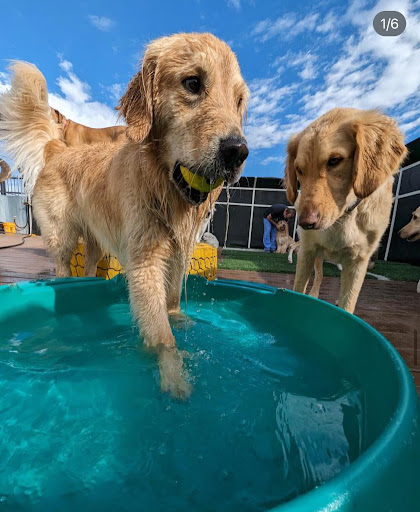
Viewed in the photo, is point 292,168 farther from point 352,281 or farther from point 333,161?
point 352,281

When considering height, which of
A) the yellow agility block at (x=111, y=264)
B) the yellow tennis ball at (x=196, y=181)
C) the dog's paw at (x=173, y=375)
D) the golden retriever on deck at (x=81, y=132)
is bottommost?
the dog's paw at (x=173, y=375)

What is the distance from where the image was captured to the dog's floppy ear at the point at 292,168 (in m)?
2.77

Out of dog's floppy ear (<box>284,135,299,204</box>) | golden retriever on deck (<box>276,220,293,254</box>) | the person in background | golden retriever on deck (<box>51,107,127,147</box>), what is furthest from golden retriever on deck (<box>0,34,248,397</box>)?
golden retriever on deck (<box>276,220,293,254</box>)

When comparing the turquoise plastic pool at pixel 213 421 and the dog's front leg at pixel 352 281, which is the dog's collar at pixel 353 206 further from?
the turquoise plastic pool at pixel 213 421

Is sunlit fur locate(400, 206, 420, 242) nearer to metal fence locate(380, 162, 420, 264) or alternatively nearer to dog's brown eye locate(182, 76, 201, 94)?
metal fence locate(380, 162, 420, 264)

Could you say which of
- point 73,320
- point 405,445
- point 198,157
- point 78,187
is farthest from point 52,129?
point 405,445

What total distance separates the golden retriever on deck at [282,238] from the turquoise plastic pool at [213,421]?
30.8 ft

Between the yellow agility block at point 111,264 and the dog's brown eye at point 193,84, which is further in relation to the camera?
the yellow agility block at point 111,264


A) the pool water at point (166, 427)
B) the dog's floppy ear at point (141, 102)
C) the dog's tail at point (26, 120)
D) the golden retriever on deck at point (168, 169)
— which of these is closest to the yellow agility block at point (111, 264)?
the dog's tail at point (26, 120)

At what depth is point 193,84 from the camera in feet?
5.31

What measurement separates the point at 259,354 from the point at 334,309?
0.59 m

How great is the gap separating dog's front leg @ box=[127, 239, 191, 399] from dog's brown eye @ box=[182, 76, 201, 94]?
89cm

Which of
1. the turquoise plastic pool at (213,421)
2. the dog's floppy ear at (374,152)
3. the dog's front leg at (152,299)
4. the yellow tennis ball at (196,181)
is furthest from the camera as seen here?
the dog's floppy ear at (374,152)

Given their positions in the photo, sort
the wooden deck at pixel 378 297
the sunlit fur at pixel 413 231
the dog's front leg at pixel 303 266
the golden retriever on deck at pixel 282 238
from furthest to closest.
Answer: the golden retriever on deck at pixel 282 238 → the sunlit fur at pixel 413 231 → the dog's front leg at pixel 303 266 → the wooden deck at pixel 378 297
